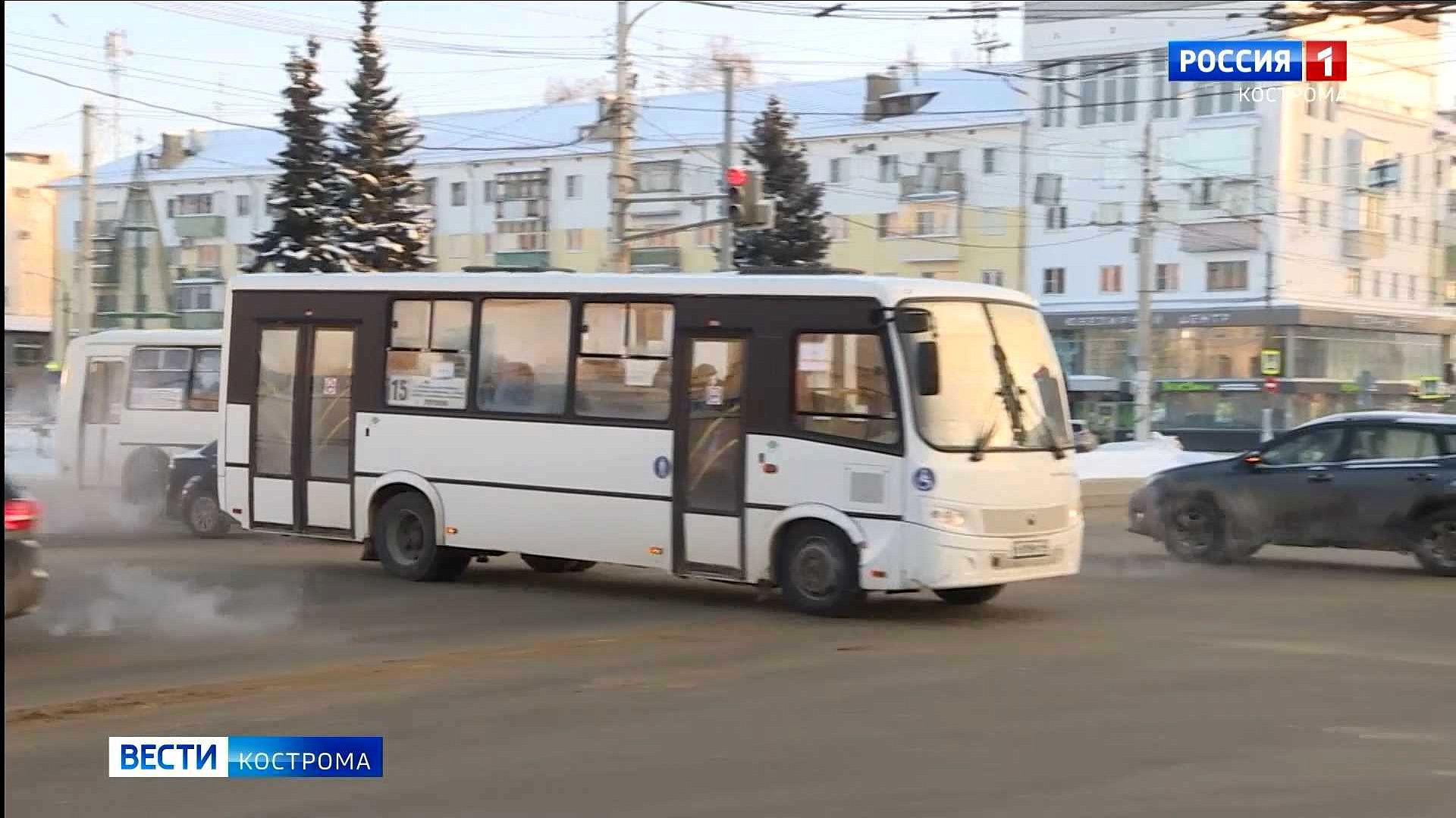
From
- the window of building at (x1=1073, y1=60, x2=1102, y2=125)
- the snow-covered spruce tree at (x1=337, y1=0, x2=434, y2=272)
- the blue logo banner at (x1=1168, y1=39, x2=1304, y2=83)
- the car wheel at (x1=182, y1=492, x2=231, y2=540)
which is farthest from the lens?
the window of building at (x1=1073, y1=60, x2=1102, y2=125)

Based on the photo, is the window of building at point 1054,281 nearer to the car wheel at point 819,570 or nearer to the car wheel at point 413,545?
the car wheel at point 413,545

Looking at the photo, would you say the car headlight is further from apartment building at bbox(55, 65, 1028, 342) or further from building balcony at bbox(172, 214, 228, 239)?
building balcony at bbox(172, 214, 228, 239)

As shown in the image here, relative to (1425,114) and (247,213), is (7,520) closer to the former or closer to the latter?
(1425,114)

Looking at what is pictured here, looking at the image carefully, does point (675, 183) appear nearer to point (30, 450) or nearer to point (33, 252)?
point (30, 450)

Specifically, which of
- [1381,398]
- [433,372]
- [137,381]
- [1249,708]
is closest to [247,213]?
[1381,398]

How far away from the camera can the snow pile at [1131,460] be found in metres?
36.5

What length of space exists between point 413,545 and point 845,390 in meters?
4.63

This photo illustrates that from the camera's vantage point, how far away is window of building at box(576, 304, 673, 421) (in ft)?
48.7

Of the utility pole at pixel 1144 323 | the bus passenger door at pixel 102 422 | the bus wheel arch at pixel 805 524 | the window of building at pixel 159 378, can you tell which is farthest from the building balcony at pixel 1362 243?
the bus wheel arch at pixel 805 524

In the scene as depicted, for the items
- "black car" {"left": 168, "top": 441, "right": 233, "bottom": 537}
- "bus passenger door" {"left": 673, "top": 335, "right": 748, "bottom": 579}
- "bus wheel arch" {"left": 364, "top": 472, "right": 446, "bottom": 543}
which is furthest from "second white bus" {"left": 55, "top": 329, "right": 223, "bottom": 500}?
"bus passenger door" {"left": 673, "top": 335, "right": 748, "bottom": 579}

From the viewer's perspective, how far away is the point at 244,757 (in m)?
7.89

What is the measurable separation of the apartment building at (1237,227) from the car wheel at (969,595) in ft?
157

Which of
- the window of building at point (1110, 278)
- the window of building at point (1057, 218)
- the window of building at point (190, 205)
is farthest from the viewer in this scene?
the window of building at point (190, 205)

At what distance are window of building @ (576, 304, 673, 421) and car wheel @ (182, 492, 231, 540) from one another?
8.87m
